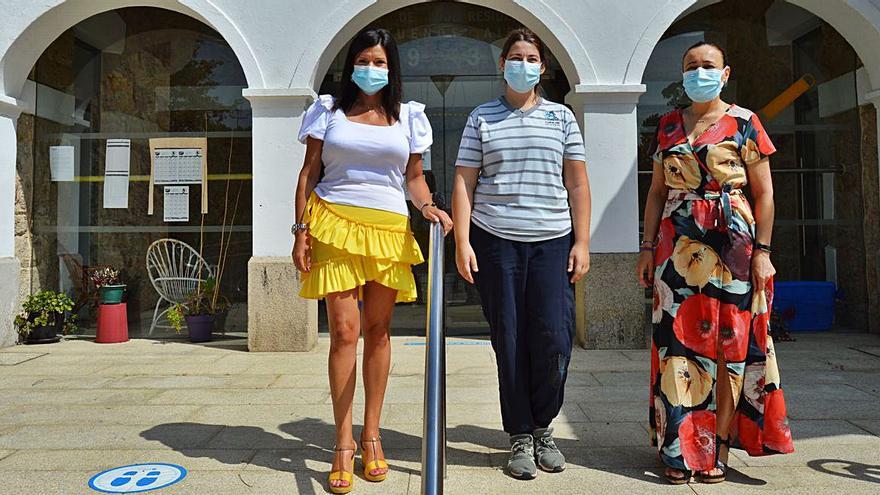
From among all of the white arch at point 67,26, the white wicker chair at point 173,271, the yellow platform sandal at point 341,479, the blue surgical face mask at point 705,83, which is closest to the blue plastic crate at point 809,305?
the blue surgical face mask at point 705,83

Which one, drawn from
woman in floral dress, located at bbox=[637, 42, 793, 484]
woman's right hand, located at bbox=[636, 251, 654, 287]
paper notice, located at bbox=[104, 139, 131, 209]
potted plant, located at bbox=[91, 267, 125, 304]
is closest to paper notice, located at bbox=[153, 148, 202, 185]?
paper notice, located at bbox=[104, 139, 131, 209]

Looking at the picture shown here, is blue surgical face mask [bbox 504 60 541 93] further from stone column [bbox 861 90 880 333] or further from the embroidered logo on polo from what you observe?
stone column [bbox 861 90 880 333]

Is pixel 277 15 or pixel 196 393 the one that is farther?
pixel 277 15

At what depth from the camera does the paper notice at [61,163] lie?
290 inches

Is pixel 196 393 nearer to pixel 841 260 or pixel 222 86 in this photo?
pixel 222 86

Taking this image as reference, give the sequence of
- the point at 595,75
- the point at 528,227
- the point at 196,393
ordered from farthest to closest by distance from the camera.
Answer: the point at 595,75 < the point at 196,393 < the point at 528,227

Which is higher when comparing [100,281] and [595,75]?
[595,75]

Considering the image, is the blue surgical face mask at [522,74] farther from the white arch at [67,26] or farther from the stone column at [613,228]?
the white arch at [67,26]

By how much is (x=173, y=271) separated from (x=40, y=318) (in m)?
1.35

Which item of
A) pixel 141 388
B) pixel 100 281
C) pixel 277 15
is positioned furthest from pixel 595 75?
pixel 100 281

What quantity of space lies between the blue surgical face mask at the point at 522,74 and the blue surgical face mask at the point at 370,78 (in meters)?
0.55

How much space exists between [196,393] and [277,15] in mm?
3594

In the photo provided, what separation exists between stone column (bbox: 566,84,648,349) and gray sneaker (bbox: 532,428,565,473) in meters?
3.20

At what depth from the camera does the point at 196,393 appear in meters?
4.51
